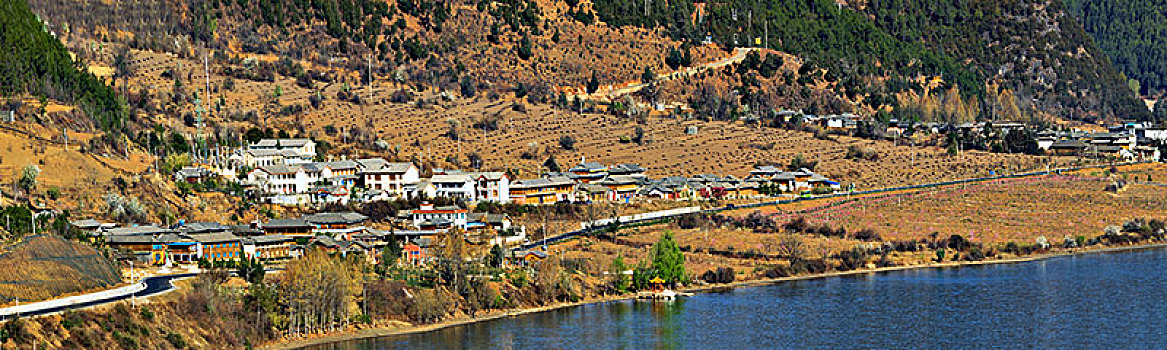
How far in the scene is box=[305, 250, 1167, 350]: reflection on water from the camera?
242 feet

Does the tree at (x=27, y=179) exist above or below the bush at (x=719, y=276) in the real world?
above

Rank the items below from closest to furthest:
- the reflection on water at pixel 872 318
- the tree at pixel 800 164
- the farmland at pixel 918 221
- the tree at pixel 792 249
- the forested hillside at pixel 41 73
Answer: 1. the reflection on water at pixel 872 318
2. the tree at pixel 792 249
3. the farmland at pixel 918 221
4. the forested hillside at pixel 41 73
5. the tree at pixel 800 164

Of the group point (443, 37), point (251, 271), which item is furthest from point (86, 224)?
point (443, 37)

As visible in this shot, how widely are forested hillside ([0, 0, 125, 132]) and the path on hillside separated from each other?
63425 millimetres

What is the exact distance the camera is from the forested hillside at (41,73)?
113 meters

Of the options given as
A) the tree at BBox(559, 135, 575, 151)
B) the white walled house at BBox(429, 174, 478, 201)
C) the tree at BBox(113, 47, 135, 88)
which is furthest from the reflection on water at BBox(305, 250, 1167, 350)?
the tree at BBox(113, 47, 135, 88)

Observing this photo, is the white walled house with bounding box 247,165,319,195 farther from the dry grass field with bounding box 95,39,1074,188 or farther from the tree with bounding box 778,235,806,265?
the tree with bounding box 778,235,806,265

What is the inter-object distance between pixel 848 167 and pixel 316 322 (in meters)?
76.5

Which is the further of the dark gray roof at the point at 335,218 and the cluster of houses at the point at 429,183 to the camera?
the cluster of houses at the point at 429,183

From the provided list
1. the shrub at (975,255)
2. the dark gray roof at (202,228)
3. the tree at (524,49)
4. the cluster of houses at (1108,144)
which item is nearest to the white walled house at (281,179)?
the dark gray roof at (202,228)

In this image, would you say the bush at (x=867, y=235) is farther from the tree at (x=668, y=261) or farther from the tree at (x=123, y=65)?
the tree at (x=123, y=65)

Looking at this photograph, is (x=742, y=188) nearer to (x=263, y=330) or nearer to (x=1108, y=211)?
(x=1108, y=211)

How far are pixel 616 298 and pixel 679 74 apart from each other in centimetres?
9799

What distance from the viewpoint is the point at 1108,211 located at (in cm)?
12306
